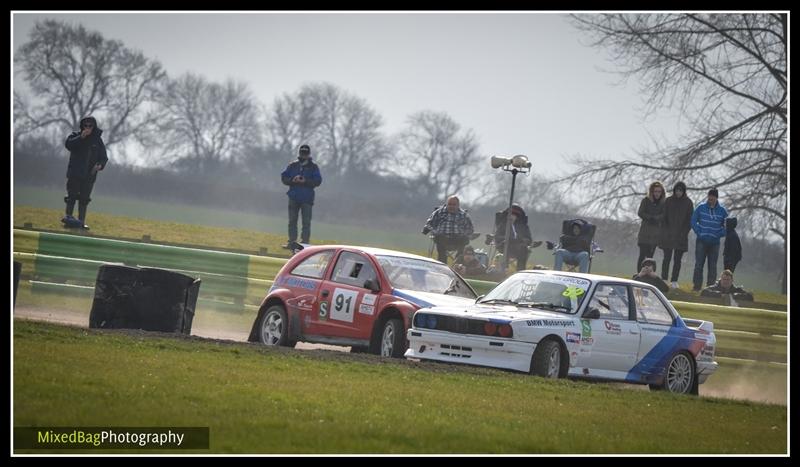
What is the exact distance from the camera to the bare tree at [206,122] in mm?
62125

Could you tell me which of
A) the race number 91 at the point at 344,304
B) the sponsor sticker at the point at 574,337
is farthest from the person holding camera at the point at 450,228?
the sponsor sticker at the point at 574,337

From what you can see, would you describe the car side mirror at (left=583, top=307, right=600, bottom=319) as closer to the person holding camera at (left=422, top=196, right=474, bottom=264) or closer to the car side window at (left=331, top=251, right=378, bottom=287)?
the car side window at (left=331, top=251, right=378, bottom=287)

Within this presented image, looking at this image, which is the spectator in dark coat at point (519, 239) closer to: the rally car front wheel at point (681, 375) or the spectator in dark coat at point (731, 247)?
the spectator in dark coat at point (731, 247)

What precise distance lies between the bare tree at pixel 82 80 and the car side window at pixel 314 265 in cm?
3148

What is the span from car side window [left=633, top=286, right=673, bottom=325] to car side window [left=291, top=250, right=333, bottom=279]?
12.4 feet

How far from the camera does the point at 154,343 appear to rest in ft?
51.0

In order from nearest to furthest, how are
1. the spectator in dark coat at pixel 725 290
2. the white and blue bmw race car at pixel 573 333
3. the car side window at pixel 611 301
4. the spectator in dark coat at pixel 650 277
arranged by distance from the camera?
the white and blue bmw race car at pixel 573 333 → the car side window at pixel 611 301 → the spectator in dark coat at pixel 650 277 → the spectator in dark coat at pixel 725 290

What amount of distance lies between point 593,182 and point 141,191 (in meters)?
22.8

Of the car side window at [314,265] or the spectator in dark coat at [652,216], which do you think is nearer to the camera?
the car side window at [314,265]

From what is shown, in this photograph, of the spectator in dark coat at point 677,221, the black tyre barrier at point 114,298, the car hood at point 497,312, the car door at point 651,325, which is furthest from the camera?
the spectator in dark coat at point 677,221

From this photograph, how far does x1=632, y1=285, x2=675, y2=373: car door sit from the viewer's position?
16.9 m

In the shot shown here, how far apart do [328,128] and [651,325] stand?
181ft
